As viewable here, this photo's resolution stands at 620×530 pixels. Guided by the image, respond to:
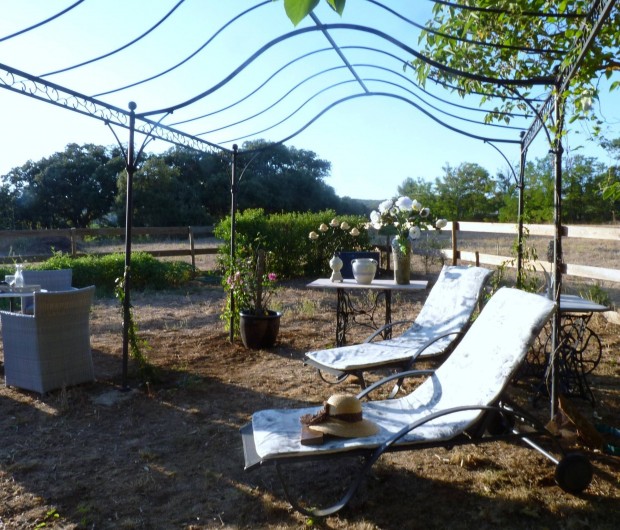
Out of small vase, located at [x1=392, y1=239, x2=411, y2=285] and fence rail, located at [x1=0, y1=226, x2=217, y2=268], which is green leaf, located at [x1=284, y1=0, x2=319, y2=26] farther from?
fence rail, located at [x1=0, y1=226, x2=217, y2=268]

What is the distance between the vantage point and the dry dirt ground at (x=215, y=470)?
2729 millimetres

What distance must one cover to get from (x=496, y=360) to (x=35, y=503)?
2519 mm

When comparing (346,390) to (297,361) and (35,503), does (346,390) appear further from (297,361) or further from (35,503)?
(35,503)

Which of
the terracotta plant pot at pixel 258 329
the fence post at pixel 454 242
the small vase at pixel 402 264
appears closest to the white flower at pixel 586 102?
the small vase at pixel 402 264

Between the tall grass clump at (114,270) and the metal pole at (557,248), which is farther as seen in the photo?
the tall grass clump at (114,270)

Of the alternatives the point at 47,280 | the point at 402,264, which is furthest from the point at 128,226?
the point at 402,264

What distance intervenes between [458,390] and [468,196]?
10.00 m

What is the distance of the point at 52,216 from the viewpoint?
71.7 ft

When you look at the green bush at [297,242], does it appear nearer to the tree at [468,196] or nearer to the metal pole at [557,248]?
the tree at [468,196]

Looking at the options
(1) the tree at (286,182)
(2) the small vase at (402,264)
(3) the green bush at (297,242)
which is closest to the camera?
(2) the small vase at (402,264)

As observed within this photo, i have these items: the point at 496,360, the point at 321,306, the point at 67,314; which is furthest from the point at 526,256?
the point at 67,314

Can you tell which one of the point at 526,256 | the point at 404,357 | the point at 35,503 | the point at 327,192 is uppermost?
the point at 327,192

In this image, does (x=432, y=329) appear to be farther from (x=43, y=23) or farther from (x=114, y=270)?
(x=114, y=270)

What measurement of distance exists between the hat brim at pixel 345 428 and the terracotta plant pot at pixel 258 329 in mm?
3208
